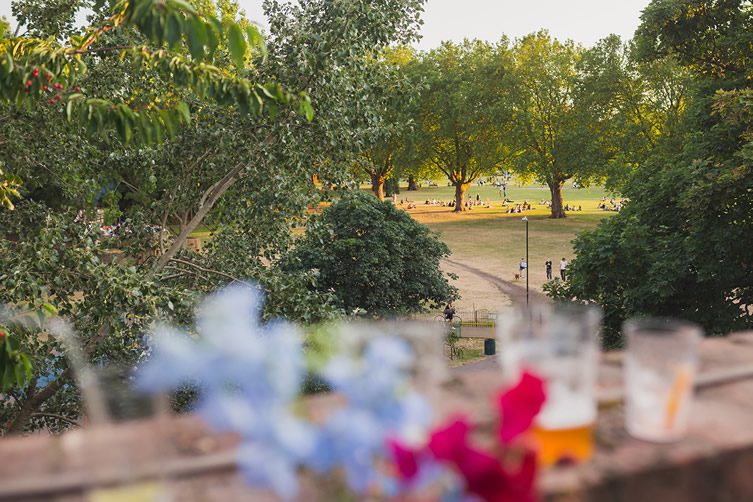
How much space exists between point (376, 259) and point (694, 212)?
32.9 feet

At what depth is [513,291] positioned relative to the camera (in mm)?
31984

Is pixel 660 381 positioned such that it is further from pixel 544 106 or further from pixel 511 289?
pixel 544 106

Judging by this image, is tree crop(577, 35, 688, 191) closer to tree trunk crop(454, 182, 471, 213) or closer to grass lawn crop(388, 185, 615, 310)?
grass lawn crop(388, 185, 615, 310)

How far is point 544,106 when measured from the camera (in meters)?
50.3

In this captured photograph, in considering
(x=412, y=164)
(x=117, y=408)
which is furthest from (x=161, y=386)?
(x=412, y=164)

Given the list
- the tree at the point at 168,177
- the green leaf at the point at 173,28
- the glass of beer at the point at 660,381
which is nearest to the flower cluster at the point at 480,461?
the glass of beer at the point at 660,381

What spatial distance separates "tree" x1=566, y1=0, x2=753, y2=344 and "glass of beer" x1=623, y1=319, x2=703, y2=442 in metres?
12.9

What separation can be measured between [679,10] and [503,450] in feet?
60.2

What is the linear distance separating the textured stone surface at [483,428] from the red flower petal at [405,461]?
0.56ft

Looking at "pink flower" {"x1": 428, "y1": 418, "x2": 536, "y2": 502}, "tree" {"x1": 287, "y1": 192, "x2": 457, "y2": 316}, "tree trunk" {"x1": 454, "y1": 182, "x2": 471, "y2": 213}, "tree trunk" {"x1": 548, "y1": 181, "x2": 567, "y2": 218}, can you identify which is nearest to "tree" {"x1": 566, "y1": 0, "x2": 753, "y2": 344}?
"tree" {"x1": 287, "y1": 192, "x2": 457, "y2": 316}

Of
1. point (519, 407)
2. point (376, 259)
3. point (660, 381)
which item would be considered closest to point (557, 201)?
point (376, 259)

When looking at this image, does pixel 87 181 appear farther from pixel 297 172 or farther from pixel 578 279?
pixel 578 279

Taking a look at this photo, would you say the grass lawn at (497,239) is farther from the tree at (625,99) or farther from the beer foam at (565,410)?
the beer foam at (565,410)

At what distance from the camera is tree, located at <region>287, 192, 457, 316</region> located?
864 inches
